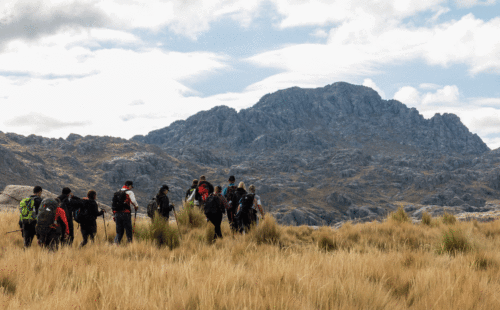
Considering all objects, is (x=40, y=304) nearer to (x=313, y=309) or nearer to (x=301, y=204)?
(x=313, y=309)

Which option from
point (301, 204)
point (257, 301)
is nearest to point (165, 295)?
point (257, 301)

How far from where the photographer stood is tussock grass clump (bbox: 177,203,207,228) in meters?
12.3

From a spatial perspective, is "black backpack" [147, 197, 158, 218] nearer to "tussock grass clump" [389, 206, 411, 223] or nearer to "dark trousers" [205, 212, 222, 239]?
"dark trousers" [205, 212, 222, 239]

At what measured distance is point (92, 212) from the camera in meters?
9.39

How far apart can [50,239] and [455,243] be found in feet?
34.3

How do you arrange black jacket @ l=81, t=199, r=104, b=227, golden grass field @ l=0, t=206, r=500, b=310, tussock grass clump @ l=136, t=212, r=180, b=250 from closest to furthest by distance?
golden grass field @ l=0, t=206, r=500, b=310 < tussock grass clump @ l=136, t=212, r=180, b=250 < black jacket @ l=81, t=199, r=104, b=227

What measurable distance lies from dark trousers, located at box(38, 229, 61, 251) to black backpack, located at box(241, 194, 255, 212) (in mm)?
5535

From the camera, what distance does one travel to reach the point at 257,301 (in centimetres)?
365

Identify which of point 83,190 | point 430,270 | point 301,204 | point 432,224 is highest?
point 430,270

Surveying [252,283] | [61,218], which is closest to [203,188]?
[61,218]

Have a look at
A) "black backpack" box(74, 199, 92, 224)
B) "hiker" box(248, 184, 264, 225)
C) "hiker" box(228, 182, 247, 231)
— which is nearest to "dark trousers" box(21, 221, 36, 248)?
"black backpack" box(74, 199, 92, 224)

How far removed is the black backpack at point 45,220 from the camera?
25.6 ft

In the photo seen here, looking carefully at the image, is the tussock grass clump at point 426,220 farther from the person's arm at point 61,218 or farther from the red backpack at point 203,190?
the person's arm at point 61,218

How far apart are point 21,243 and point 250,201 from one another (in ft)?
24.1
